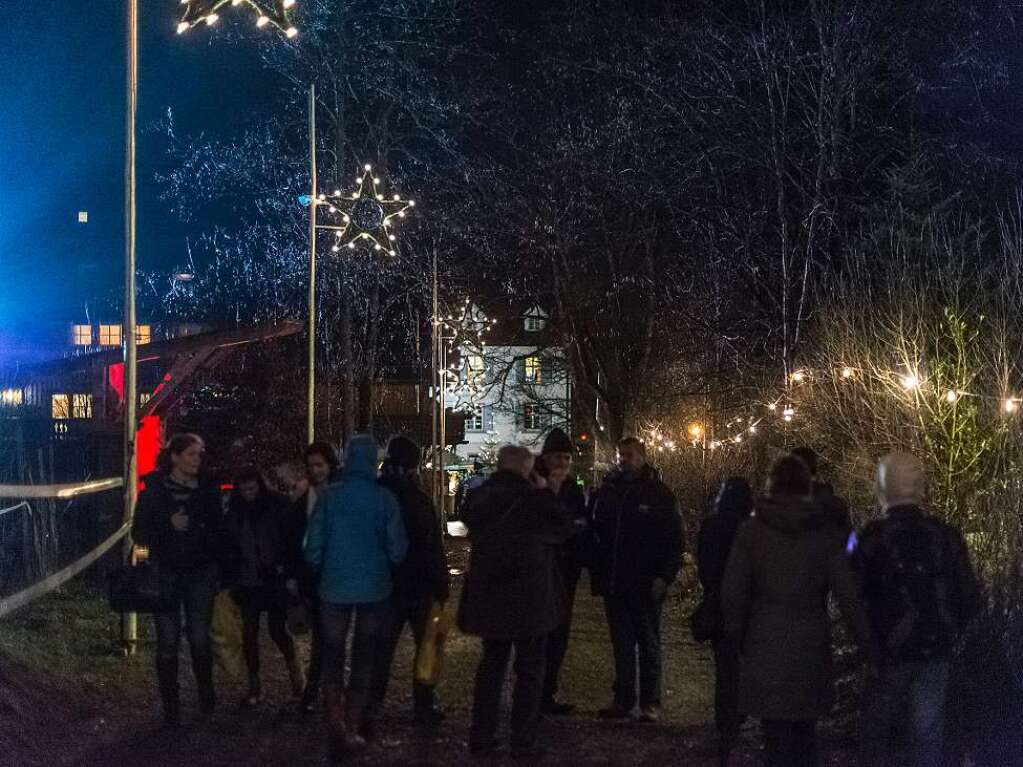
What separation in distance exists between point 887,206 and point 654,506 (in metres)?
11.8

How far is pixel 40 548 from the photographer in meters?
13.7

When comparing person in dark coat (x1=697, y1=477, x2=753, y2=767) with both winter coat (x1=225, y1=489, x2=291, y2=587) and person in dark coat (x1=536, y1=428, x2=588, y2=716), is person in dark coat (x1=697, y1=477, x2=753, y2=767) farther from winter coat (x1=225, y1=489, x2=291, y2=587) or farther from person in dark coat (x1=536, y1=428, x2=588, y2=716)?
Answer: winter coat (x1=225, y1=489, x2=291, y2=587)

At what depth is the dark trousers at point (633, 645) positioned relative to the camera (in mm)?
8906

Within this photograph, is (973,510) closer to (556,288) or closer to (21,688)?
(21,688)

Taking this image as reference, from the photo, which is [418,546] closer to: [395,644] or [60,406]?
[395,644]

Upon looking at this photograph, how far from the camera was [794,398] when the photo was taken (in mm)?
18000

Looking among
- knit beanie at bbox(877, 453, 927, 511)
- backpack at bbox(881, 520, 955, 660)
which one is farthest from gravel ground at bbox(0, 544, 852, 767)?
knit beanie at bbox(877, 453, 927, 511)

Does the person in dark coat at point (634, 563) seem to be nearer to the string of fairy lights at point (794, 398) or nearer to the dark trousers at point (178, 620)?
the dark trousers at point (178, 620)

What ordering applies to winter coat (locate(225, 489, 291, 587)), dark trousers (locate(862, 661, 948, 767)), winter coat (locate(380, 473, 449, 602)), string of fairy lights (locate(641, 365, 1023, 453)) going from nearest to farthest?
dark trousers (locate(862, 661, 948, 767)) < winter coat (locate(380, 473, 449, 602)) < winter coat (locate(225, 489, 291, 587)) < string of fairy lights (locate(641, 365, 1023, 453))

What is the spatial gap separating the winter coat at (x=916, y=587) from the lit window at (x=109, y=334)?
3014 centimetres

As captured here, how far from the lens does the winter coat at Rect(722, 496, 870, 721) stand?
5.94 meters

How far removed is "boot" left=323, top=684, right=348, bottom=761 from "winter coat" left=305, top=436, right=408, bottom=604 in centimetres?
52

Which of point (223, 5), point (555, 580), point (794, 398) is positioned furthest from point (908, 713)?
point (794, 398)

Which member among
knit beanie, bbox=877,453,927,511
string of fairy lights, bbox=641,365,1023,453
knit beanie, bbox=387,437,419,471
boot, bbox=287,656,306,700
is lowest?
boot, bbox=287,656,306,700
